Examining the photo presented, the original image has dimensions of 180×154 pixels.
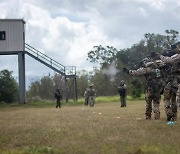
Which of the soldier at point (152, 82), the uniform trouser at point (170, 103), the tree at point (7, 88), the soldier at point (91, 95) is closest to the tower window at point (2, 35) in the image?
the tree at point (7, 88)

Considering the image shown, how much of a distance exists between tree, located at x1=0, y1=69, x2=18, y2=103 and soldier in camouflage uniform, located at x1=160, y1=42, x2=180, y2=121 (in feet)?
136

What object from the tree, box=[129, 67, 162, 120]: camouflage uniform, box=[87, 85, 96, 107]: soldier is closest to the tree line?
the tree

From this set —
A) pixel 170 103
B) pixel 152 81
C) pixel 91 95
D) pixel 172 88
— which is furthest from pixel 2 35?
pixel 172 88

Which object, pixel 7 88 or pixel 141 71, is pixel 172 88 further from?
pixel 7 88

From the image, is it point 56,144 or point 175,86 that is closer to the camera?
point 56,144

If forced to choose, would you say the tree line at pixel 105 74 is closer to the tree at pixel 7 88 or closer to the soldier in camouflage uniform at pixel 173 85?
the tree at pixel 7 88

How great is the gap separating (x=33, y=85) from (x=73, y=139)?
222ft

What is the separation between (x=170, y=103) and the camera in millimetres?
15961

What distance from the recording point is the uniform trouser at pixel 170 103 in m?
15.4

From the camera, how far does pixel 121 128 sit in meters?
13.8

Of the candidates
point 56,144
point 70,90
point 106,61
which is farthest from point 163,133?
point 106,61

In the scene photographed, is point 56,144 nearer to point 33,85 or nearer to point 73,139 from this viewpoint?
point 73,139

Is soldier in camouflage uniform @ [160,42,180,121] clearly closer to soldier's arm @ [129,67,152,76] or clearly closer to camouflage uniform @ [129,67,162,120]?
camouflage uniform @ [129,67,162,120]

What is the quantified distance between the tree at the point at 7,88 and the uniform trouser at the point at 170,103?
136 ft
